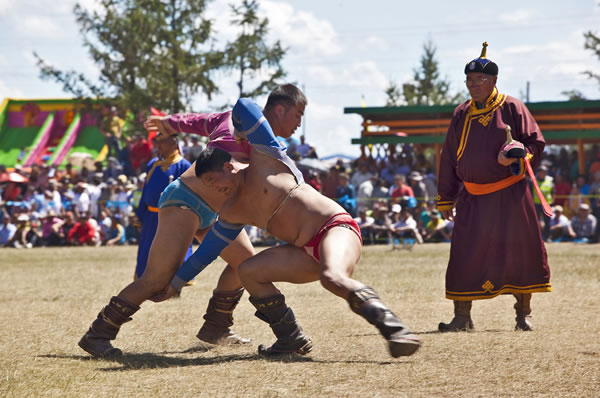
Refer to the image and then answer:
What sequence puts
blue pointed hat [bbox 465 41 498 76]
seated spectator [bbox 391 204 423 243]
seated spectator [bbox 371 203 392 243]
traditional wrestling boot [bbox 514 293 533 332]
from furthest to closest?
1. seated spectator [bbox 371 203 392 243]
2. seated spectator [bbox 391 204 423 243]
3. blue pointed hat [bbox 465 41 498 76]
4. traditional wrestling boot [bbox 514 293 533 332]

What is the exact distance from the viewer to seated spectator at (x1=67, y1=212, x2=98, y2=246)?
2103 centimetres

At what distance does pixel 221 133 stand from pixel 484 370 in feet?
7.18

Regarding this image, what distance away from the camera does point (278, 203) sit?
523 cm

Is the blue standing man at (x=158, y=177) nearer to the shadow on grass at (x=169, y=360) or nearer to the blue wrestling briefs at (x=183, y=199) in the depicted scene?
the blue wrestling briefs at (x=183, y=199)

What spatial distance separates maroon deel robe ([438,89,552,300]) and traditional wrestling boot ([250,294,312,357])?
174cm

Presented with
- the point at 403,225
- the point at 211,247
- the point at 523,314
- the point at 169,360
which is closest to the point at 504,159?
the point at 523,314

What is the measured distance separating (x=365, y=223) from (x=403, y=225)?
1.07m

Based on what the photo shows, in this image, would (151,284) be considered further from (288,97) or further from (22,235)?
(22,235)

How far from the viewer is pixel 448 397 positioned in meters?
4.13

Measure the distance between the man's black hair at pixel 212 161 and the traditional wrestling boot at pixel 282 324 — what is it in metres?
0.79

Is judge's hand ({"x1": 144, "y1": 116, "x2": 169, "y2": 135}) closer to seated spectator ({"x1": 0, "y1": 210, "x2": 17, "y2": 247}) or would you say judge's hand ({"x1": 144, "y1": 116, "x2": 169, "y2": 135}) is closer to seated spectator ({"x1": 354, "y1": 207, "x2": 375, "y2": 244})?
seated spectator ({"x1": 354, "y1": 207, "x2": 375, "y2": 244})

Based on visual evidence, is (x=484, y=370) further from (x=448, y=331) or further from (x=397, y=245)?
(x=397, y=245)

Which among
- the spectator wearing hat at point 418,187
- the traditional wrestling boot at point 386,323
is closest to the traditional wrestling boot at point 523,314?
the traditional wrestling boot at point 386,323

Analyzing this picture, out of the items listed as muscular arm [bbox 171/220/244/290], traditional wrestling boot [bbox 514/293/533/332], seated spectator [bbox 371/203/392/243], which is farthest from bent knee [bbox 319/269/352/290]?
seated spectator [bbox 371/203/392/243]
